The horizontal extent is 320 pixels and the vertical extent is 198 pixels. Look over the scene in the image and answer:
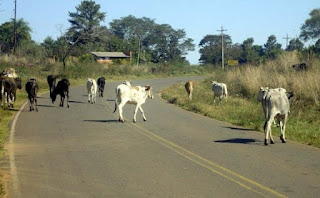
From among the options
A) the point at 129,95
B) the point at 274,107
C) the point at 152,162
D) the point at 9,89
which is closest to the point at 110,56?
the point at 9,89

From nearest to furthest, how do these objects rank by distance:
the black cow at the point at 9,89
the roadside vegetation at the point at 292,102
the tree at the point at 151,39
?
the roadside vegetation at the point at 292,102
the black cow at the point at 9,89
the tree at the point at 151,39

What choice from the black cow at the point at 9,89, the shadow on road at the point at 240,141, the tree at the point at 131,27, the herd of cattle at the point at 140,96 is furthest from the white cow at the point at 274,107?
the tree at the point at 131,27

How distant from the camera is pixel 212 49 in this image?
114250mm

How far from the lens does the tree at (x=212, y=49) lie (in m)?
110

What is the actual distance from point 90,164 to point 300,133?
835 cm

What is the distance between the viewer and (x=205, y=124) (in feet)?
65.8

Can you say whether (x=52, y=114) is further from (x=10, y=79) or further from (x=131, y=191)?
(x=131, y=191)

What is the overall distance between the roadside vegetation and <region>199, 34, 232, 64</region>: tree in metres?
70.3

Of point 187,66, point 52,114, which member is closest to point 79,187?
point 52,114

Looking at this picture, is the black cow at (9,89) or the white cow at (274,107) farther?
the black cow at (9,89)

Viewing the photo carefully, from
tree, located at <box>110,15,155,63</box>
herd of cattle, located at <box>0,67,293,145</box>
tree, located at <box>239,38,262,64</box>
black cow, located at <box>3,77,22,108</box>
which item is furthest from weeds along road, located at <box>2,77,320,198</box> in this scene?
tree, located at <box>110,15,155,63</box>

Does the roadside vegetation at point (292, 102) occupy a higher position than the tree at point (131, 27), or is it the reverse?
the tree at point (131, 27)

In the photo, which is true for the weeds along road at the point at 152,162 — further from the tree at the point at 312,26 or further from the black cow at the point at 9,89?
the tree at the point at 312,26

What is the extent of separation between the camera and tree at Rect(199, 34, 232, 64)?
110 m
